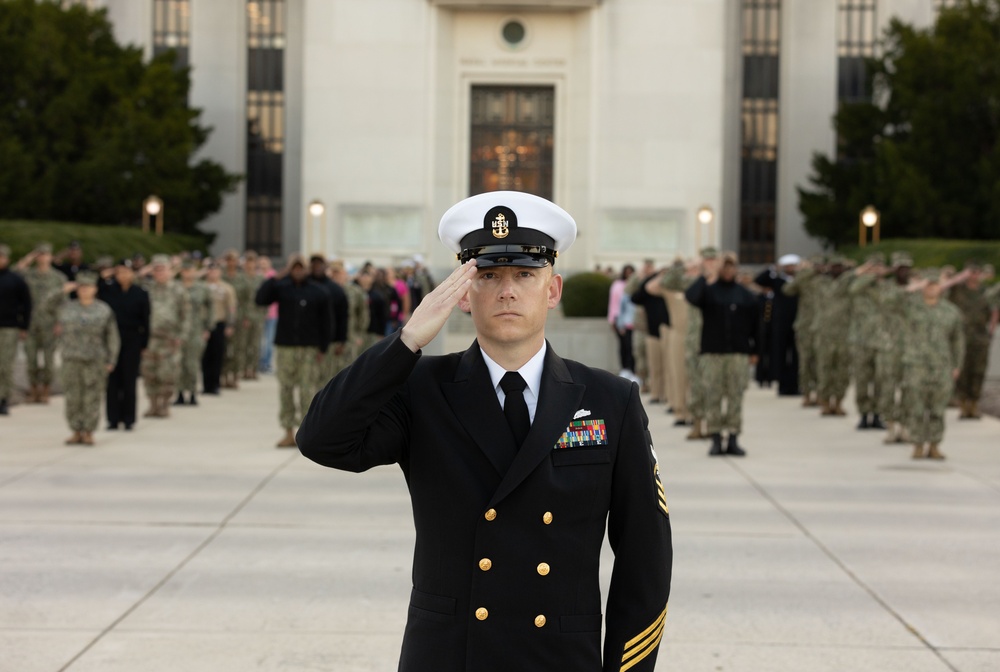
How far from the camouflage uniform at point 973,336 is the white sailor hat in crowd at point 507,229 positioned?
1478 centimetres

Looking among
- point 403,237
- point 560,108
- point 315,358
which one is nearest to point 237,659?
point 315,358

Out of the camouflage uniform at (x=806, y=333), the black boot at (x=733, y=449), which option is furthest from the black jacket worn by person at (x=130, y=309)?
the camouflage uniform at (x=806, y=333)

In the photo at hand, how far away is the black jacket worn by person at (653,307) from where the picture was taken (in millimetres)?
17359

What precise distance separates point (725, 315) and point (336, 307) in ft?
13.9

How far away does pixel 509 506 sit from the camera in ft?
9.29

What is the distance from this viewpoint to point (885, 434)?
50.4 feet

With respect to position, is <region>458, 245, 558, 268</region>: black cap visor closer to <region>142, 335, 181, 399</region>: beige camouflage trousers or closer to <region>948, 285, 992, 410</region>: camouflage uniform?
<region>142, 335, 181, 399</region>: beige camouflage trousers

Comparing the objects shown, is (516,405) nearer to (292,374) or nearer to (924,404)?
(924,404)

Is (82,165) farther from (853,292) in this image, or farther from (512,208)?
(512,208)

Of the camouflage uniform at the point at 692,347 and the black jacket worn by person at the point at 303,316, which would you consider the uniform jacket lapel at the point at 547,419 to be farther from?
the camouflage uniform at the point at 692,347

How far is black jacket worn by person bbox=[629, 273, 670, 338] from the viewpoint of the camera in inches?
683

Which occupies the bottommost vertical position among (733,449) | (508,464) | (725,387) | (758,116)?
A: (733,449)

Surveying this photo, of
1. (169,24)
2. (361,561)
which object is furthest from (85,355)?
(169,24)

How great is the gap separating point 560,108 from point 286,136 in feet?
73.0
